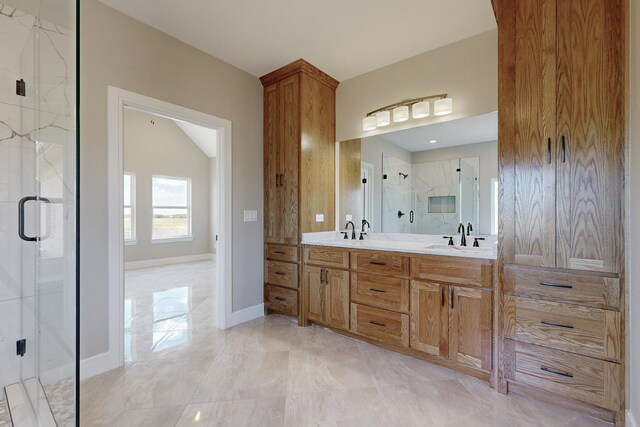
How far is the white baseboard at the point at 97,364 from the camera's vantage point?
1.93 meters

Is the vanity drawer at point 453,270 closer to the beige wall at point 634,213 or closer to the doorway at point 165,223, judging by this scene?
the beige wall at point 634,213

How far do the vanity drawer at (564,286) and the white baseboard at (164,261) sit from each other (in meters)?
6.23

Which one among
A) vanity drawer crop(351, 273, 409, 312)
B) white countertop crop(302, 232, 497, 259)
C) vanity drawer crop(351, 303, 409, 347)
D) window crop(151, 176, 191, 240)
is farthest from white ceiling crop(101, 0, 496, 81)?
window crop(151, 176, 191, 240)

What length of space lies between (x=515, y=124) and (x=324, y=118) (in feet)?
6.24

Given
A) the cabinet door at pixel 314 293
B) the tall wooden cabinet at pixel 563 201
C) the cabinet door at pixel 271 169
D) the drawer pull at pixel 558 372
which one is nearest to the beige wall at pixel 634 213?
the tall wooden cabinet at pixel 563 201

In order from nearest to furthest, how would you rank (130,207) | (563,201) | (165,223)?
(563,201), (130,207), (165,223)

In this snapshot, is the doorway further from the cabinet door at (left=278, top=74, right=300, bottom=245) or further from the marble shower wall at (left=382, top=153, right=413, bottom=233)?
the marble shower wall at (left=382, top=153, right=413, bottom=233)

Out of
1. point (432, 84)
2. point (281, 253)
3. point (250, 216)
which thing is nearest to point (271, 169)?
point (250, 216)

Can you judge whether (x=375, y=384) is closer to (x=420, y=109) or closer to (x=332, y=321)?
(x=332, y=321)

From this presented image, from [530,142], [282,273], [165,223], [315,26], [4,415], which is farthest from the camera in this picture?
[165,223]

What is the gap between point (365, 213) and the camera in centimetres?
316

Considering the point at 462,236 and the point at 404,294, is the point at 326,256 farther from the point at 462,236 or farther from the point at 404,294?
the point at 462,236

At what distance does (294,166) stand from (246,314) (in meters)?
1.65

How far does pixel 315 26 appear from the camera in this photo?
2.30 metres
